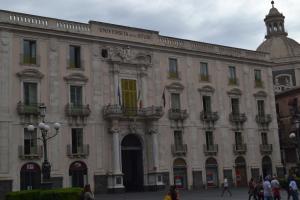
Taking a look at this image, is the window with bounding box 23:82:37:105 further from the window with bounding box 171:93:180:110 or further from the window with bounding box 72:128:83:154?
the window with bounding box 171:93:180:110

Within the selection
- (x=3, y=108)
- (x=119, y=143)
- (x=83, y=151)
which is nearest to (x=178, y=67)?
(x=119, y=143)

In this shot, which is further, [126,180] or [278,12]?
[278,12]

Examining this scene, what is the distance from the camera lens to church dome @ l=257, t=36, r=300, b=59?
81.5 m

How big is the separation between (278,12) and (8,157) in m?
66.8

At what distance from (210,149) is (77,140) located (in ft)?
48.9

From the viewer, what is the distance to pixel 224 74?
53.5m

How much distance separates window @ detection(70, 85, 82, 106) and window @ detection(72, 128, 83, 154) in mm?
2348

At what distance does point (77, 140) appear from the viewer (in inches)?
1662

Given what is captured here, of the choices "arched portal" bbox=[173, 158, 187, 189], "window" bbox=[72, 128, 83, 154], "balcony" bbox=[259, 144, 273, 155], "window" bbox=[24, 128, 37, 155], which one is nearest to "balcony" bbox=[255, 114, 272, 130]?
"balcony" bbox=[259, 144, 273, 155]

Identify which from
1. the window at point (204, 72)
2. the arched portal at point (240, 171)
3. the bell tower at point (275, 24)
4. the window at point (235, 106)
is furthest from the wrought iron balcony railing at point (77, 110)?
the bell tower at point (275, 24)

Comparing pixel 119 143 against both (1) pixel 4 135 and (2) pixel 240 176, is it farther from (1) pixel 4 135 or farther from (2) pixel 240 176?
(2) pixel 240 176

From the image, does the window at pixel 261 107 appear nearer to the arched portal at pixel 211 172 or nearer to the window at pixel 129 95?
the arched portal at pixel 211 172

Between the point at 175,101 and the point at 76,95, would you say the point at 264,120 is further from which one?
the point at 76,95

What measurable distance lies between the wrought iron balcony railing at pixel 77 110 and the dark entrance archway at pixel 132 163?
4.90 metres
